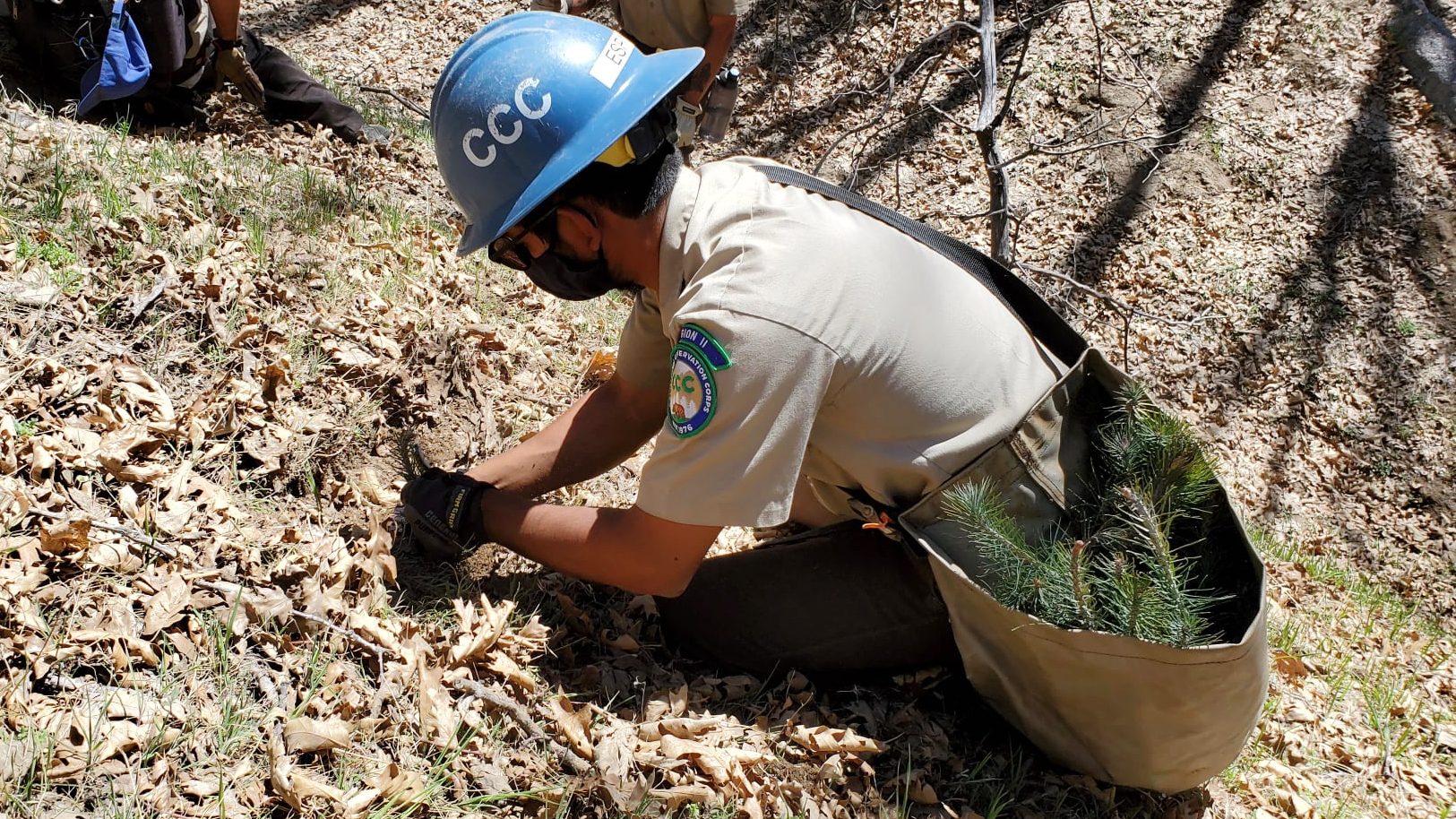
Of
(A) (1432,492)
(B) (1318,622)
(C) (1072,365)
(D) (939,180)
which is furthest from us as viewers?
(D) (939,180)

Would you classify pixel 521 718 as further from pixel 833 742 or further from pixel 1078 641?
pixel 1078 641

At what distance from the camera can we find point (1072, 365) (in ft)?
8.14

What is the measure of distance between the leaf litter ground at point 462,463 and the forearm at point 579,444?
10.4 inches

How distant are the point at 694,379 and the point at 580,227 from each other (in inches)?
21.3

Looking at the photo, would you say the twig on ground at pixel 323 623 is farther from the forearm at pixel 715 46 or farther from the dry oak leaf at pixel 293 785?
the forearm at pixel 715 46

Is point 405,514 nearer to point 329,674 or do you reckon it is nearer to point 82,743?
point 329,674

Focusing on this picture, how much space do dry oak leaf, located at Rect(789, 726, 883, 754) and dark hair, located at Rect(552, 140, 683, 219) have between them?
1.43 meters

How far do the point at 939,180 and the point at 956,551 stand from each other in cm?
525

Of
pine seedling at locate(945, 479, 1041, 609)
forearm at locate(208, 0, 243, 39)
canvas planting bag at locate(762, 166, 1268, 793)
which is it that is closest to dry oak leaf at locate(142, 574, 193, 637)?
canvas planting bag at locate(762, 166, 1268, 793)

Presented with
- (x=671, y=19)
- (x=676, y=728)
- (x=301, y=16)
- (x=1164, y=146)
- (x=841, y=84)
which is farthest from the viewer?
(x=301, y=16)

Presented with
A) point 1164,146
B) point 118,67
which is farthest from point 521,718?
point 1164,146

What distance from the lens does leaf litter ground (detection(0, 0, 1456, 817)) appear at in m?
2.07

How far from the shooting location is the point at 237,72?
5477 mm

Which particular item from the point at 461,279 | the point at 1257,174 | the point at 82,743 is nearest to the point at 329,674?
the point at 82,743
